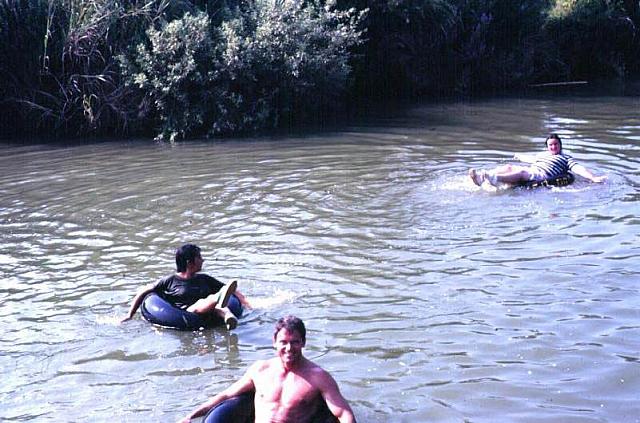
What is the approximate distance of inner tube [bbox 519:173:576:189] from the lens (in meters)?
15.3

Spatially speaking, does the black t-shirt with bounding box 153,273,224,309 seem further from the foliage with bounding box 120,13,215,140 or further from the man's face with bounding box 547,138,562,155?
the foliage with bounding box 120,13,215,140

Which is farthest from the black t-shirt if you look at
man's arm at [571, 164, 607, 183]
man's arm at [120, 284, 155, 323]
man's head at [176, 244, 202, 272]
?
man's arm at [571, 164, 607, 183]

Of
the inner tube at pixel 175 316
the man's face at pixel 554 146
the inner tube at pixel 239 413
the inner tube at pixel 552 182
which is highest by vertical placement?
the man's face at pixel 554 146

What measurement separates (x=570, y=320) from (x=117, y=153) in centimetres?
1411

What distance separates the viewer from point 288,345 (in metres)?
6.91

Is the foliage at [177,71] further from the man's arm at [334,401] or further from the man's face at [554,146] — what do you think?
the man's arm at [334,401]

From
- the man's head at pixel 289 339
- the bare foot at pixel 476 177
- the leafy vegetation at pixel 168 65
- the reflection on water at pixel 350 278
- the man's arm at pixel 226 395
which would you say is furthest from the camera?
the leafy vegetation at pixel 168 65

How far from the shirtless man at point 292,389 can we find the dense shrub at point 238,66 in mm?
15881

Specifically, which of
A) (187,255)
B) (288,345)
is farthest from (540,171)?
(288,345)

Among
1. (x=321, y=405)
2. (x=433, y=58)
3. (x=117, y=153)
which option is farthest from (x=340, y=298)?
(x=433, y=58)

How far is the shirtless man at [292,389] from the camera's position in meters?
6.90

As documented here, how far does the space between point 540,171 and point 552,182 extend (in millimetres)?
293

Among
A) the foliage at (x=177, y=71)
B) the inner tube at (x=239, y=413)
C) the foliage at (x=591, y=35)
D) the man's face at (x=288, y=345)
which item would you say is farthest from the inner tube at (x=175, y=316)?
the foliage at (x=591, y=35)

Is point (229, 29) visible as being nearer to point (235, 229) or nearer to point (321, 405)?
point (235, 229)
